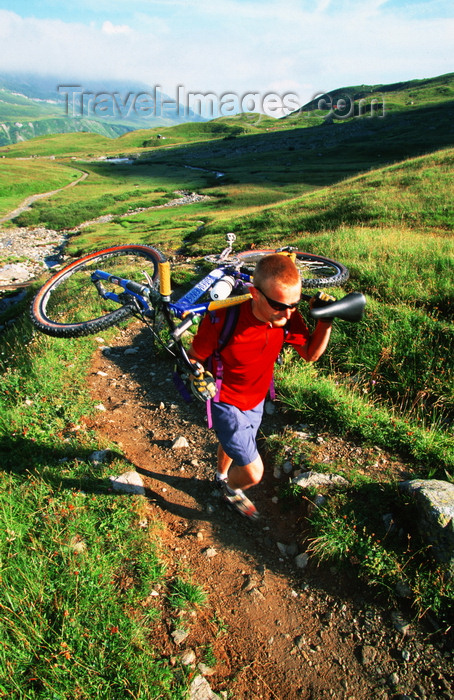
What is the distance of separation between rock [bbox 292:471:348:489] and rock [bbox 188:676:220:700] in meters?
2.11

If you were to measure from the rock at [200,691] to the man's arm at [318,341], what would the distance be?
2931 mm

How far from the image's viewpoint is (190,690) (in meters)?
2.82

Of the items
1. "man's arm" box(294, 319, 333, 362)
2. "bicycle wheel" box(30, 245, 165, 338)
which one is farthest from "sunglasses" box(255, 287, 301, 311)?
"bicycle wheel" box(30, 245, 165, 338)

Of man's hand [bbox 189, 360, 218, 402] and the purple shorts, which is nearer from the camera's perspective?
man's hand [bbox 189, 360, 218, 402]

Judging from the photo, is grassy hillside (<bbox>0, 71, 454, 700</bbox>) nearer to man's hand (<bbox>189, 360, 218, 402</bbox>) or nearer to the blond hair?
man's hand (<bbox>189, 360, 218, 402</bbox>)

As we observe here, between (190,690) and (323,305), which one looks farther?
(323,305)

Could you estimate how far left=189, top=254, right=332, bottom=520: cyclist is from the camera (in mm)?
3248

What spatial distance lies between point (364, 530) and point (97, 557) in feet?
8.72

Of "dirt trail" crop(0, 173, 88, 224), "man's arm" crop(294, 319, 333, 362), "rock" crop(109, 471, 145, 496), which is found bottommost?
"rock" crop(109, 471, 145, 496)

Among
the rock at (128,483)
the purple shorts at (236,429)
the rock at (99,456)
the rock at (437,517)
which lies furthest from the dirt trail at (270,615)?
the purple shorts at (236,429)

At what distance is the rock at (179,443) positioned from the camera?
5422mm

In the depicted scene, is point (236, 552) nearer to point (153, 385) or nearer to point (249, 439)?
point (249, 439)

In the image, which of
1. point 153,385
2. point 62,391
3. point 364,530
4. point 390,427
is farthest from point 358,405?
point 62,391

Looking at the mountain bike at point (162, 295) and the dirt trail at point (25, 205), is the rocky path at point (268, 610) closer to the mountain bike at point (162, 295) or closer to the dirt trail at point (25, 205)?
the mountain bike at point (162, 295)
